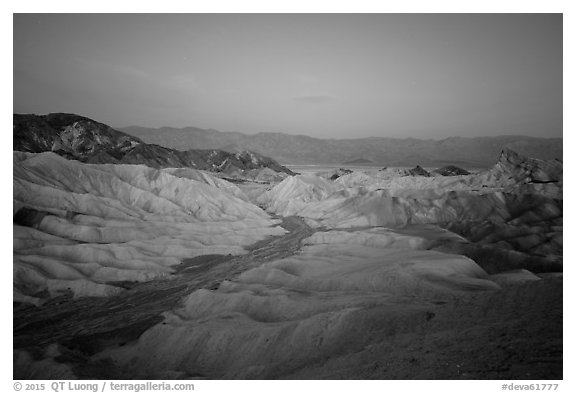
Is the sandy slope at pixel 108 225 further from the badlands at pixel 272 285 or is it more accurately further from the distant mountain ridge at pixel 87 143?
the distant mountain ridge at pixel 87 143

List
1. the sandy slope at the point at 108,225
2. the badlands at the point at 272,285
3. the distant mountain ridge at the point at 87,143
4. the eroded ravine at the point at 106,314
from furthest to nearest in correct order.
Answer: the distant mountain ridge at the point at 87,143, the sandy slope at the point at 108,225, the eroded ravine at the point at 106,314, the badlands at the point at 272,285

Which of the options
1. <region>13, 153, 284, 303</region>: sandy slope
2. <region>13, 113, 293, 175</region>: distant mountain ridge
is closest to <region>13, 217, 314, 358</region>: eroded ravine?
<region>13, 153, 284, 303</region>: sandy slope

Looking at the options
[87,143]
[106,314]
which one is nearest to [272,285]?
[106,314]

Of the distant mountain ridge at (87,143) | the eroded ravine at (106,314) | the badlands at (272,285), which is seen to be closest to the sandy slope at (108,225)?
the badlands at (272,285)

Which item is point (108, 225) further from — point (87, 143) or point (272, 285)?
point (87, 143)

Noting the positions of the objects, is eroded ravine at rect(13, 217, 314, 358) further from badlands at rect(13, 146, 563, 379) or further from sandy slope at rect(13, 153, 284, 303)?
sandy slope at rect(13, 153, 284, 303)
